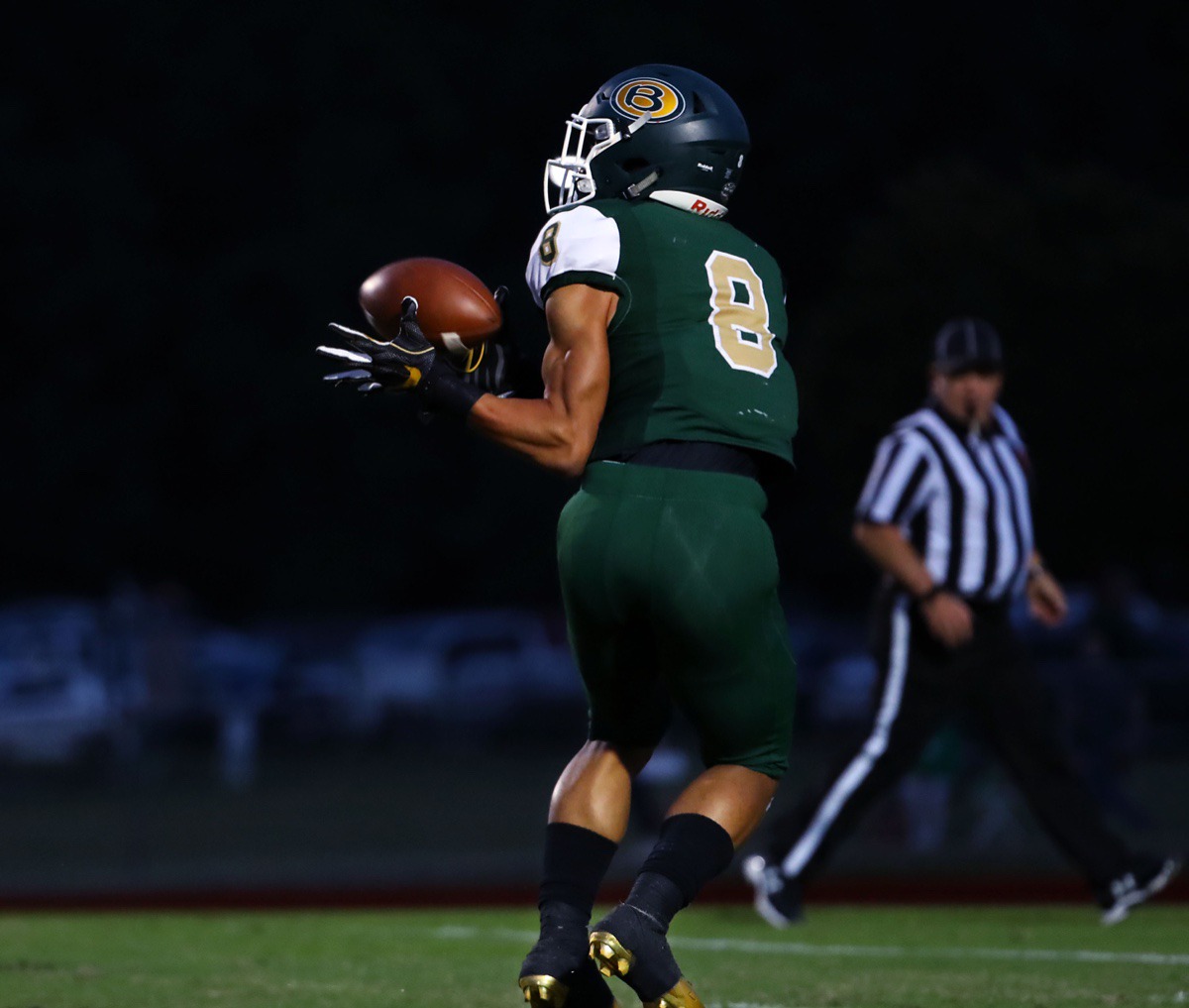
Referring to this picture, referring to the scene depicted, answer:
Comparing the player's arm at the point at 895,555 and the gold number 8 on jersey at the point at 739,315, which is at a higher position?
the gold number 8 on jersey at the point at 739,315

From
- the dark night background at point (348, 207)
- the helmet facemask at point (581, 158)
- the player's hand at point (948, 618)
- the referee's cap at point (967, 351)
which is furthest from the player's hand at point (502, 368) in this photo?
the dark night background at point (348, 207)

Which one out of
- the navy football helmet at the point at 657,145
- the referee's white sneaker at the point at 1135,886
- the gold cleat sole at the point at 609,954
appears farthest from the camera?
the referee's white sneaker at the point at 1135,886

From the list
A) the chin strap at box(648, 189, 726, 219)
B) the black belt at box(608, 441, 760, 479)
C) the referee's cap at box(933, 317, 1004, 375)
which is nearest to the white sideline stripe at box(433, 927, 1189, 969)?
the referee's cap at box(933, 317, 1004, 375)

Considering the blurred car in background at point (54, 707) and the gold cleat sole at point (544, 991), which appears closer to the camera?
the gold cleat sole at point (544, 991)

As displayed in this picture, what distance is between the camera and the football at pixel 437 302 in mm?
Result: 4672

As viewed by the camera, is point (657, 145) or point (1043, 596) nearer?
point (657, 145)

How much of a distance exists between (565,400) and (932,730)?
3.35m

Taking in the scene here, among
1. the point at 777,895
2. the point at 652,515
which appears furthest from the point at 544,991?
the point at 777,895

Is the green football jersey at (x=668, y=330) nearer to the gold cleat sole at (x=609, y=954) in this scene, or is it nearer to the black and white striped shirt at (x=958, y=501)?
the gold cleat sole at (x=609, y=954)

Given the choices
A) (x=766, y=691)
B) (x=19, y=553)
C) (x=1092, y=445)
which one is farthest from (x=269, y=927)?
(x=19, y=553)

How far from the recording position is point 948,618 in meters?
7.10

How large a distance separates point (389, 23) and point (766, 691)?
3361 cm

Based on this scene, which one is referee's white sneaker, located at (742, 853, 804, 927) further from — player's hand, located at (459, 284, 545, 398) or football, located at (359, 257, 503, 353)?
football, located at (359, 257, 503, 353)

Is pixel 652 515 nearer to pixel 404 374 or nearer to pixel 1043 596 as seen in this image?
pixel 404 374
